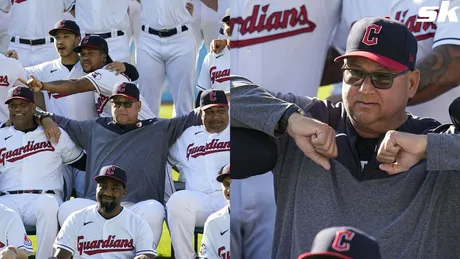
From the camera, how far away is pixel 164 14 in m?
5.47

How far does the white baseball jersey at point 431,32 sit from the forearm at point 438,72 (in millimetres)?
11

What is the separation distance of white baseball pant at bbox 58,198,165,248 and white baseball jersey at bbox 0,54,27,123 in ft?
2.79

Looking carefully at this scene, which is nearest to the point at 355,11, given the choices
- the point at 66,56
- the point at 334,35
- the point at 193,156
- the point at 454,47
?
the point at 334,35

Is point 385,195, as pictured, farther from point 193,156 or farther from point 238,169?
point 193,156

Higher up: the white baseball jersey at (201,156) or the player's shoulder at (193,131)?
the player's shoulder at (193,131)

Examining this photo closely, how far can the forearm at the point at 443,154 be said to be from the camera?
1651mm

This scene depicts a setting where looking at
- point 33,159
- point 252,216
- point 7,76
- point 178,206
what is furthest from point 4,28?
point 252,216

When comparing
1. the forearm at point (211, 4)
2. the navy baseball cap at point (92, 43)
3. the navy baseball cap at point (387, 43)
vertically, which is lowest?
the navy baseball cap at point (92, 43)

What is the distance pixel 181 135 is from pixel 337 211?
2.87 m

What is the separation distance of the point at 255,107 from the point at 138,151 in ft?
9.48

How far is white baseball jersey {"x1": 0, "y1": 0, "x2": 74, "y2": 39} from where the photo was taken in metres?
5.52

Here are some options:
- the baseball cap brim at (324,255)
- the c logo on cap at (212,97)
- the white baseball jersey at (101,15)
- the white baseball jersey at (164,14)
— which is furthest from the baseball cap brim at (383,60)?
the white baseball jersey at (101,15)

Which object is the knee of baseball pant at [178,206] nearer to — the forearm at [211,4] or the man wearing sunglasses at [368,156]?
the forearm at [211,4]

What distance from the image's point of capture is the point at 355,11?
1.75m
